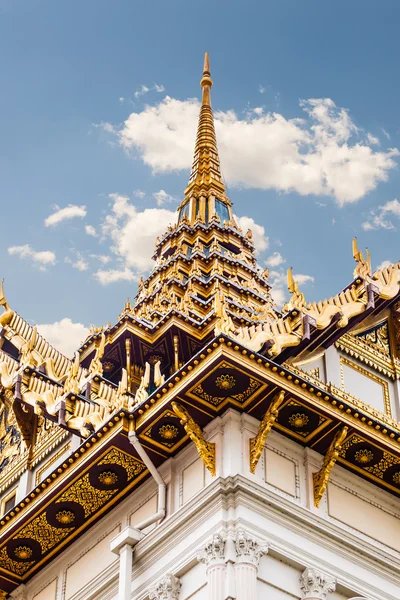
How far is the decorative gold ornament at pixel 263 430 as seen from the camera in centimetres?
2036

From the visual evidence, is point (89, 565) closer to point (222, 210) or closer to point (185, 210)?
point (222, 210)

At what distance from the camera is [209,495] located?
19938mm

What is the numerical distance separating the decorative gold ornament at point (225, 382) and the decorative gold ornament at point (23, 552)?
5.08 meters

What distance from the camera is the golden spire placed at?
128 ft

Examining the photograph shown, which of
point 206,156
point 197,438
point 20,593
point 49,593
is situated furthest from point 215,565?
point 206,156

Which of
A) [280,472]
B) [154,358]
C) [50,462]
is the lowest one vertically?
[280,472]

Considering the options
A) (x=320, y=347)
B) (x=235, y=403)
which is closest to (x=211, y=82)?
(x=320, y=347)

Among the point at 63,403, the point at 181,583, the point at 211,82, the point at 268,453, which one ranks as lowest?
the point at 181,583

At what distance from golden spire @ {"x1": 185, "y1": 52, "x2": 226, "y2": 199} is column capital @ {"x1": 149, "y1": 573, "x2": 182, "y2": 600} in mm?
20311

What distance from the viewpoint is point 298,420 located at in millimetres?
21125

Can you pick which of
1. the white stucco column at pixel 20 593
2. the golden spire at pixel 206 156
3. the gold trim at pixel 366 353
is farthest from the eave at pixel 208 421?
the golden spire at pixel 206 156

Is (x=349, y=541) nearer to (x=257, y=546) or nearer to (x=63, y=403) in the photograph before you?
(x=257, y=546)

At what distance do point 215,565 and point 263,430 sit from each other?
2432 millimetres

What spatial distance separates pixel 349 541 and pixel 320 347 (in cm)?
409
